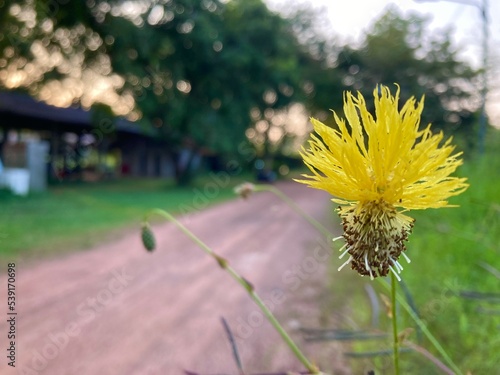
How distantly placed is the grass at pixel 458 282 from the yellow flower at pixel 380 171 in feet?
1.71

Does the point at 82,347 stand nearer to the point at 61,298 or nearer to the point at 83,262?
the point at 61,298

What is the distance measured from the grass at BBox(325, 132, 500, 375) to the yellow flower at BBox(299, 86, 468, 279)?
0.52 meters

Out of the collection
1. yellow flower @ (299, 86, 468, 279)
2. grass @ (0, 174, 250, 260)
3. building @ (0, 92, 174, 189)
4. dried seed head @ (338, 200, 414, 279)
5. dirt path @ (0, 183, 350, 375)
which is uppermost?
building @ (0, 92, 174, 189)

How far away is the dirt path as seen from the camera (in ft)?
8.54

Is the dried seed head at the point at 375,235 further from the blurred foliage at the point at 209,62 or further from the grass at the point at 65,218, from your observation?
the grass at the point at 65,218

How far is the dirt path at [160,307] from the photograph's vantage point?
8.54 feet

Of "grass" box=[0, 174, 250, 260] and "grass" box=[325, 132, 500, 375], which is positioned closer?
"grass" box=[325, 132, 500, 375]

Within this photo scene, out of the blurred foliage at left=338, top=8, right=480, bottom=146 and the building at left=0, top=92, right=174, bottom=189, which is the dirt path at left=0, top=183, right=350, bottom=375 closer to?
the blurred foliage at left=338, top=8, right=480, bottom=146

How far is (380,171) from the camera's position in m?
0.26

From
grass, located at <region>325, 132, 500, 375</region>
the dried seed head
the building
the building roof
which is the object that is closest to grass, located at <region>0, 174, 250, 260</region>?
grass, located at <region>325, 132, 500, 375</region>

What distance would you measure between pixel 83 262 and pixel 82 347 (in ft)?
6.56

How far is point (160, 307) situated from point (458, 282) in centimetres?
227

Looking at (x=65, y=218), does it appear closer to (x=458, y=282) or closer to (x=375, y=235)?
(x=458, y=282)

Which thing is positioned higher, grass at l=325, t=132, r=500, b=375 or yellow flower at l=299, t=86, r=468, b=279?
yellow flower at l=299, t=86, r=468, b=279
